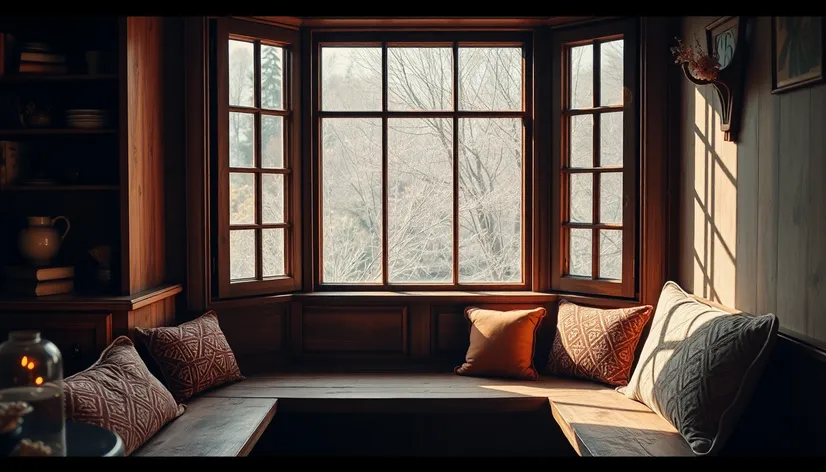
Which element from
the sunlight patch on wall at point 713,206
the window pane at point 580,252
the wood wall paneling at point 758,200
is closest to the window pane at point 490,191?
the window pane at point 580,252

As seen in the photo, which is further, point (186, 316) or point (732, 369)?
point (186, 316)

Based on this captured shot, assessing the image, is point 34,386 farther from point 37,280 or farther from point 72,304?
point 37,280

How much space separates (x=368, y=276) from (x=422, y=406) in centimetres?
101

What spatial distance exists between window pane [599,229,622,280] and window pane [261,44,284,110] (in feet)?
6.43

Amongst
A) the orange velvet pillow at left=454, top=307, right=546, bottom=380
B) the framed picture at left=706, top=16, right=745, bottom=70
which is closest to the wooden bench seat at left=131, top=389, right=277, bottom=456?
the orange velvet pillow at left=454, top=307, right=546, bottom=380

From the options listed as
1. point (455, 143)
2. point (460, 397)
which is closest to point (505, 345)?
point (460, 397)

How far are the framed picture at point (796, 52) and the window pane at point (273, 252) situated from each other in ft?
8.67

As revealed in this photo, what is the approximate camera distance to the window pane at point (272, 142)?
414 centimetres

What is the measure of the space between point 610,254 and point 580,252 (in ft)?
0.59

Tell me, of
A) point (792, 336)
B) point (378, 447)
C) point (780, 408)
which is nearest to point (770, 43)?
point (792, 336)

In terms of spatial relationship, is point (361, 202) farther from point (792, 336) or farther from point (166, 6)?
point (166, 6)

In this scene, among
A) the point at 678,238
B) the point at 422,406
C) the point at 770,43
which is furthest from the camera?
the point at 678,238

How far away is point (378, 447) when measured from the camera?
4074 millimetres

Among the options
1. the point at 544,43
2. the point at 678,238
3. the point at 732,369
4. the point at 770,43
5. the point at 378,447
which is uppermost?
the point at 544,43
